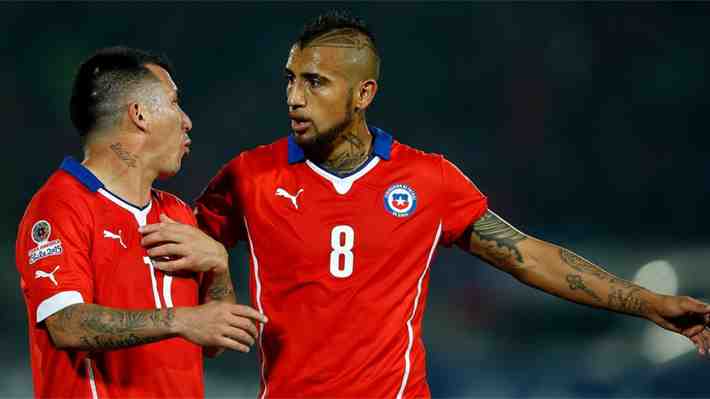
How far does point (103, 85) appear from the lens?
2.65 metres

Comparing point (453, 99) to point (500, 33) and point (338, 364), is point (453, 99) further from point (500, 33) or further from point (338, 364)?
point (338, 364)

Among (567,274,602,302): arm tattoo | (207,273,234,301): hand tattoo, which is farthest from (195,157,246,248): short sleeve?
(567,274,602,302): arm tattoo

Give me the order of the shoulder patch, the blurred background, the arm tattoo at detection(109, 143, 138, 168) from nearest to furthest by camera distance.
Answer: the shoulder patch, the arm tattoo at detection(109, 143, 138, 168), the blurred background

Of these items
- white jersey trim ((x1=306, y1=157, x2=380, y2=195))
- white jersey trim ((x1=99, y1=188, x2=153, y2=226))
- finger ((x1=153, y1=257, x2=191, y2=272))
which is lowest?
finger ((x1=153, y1=257, x2=191, y2=272))

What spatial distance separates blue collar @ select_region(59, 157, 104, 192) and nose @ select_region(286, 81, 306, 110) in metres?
0.71

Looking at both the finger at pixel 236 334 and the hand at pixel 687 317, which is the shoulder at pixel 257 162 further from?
the hand at pixel 687 317

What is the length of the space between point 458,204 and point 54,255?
130cm

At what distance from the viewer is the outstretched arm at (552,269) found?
3156 millimetres

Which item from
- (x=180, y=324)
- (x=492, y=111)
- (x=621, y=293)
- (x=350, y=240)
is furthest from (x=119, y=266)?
(x=492, y=111)

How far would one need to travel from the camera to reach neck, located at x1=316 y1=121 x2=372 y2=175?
3.17 m

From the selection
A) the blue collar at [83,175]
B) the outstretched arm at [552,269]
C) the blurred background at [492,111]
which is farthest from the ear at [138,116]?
the blurred background at [492,111]

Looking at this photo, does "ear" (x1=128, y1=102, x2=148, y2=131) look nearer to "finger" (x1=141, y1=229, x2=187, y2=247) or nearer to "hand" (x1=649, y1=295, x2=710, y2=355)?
"finger" (x1=141, y1=229, x2=187, y2=247)

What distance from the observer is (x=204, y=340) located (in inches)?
90.4

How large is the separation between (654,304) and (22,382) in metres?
3.30
